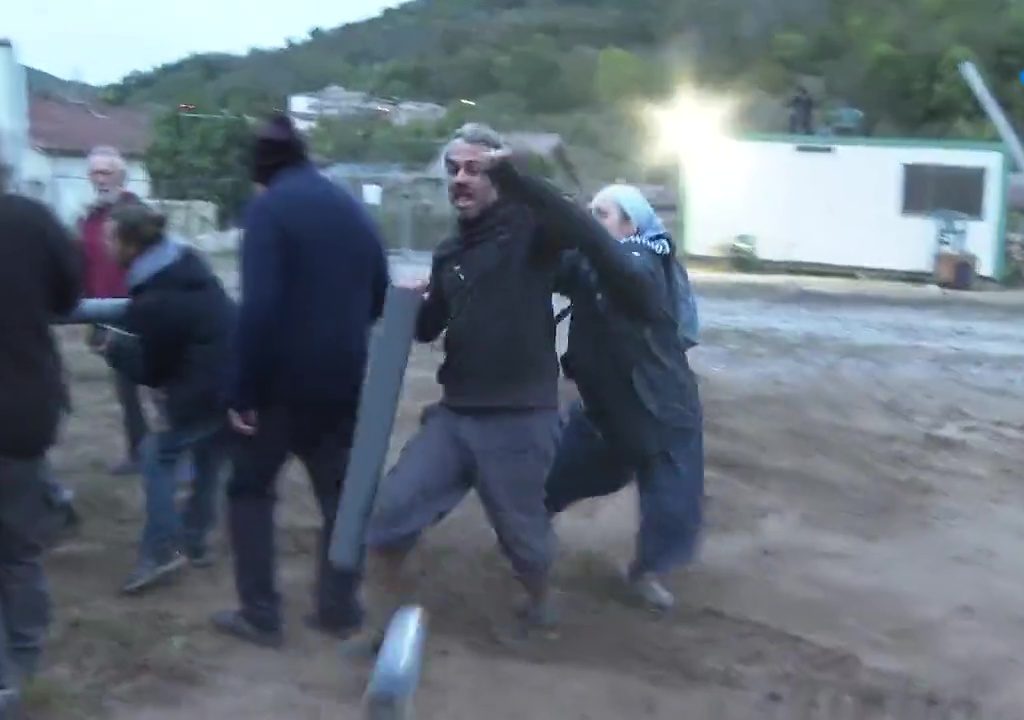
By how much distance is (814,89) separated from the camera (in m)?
43.1

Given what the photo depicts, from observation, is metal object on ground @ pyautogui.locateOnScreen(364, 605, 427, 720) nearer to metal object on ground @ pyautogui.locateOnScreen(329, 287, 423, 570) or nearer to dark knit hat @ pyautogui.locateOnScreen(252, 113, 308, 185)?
metal object on ground @ pyautogui.locateOnScreen(329, 287, 423, 570)

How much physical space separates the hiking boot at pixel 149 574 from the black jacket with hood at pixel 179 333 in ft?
1.73

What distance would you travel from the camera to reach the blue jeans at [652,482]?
19.0 feet

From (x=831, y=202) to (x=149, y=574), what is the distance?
24.3 meters

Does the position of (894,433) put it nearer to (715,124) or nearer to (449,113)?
(715,124)

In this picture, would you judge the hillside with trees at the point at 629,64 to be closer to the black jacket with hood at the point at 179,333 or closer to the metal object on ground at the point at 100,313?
the metal object on ground at the point at 100,313

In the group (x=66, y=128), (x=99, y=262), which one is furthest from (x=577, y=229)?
(x=66, y=128)

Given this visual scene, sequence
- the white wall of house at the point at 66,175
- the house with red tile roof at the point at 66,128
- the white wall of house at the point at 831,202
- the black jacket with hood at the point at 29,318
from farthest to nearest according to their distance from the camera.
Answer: the house with red tile roof at the point at 66,128
the white wall of house at the point at 831,202
the white wall of house at the point at 66,175
the black jacket with hood at the point at 29,318

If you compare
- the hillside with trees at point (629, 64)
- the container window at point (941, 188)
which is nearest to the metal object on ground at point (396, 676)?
the container window at point (941, 188)

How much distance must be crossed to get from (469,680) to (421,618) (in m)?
2.64

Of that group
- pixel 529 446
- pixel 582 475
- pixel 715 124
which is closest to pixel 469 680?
pixel 529 446

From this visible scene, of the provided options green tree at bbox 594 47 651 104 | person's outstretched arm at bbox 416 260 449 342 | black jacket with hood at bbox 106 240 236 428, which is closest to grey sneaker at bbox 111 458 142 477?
black jacket with hood at bbox 106 240 236 428

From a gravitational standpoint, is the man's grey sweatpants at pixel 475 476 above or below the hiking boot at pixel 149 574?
above

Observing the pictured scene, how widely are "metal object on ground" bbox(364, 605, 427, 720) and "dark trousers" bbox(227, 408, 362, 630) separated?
2.70 m
